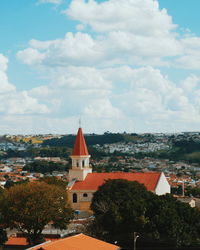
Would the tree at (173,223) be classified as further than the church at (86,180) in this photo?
No

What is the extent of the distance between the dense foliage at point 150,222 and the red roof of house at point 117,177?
36.4 ft

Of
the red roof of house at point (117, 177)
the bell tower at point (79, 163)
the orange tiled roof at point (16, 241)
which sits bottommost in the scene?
the orange tiled roof at point (16, 241)

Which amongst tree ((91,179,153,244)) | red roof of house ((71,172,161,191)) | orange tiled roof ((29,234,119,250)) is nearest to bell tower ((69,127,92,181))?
red roof of house ((71,172,161,191))

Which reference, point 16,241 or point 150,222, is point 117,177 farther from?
point 150,222

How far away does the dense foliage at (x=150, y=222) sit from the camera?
41000mm

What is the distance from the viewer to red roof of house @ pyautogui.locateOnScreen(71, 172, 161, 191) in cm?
5691

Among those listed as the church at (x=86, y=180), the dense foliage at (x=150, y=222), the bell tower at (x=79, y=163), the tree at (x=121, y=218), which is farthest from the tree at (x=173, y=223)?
the bell tower at (x=79, y=163)

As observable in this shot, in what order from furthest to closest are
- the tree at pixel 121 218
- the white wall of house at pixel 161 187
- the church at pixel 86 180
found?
the church at pixel 86 180, the white wall of house at pixel 161 187, the tree at pixel 121 218

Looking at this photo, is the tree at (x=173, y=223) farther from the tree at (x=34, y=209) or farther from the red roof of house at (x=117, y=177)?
the red roof of house at (x=117, y=177)

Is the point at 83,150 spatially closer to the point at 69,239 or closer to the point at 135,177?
the point at 135,177

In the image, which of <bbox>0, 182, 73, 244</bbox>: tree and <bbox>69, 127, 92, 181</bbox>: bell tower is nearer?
<bbox>0, 182, 73, 244</bbox>: tree

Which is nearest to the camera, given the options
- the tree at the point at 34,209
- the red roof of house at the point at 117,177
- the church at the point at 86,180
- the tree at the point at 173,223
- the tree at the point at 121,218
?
the tree at the point at 173,223

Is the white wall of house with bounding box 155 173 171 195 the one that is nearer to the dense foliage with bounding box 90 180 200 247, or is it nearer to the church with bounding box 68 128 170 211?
the church with bounding box 68 128 170 211

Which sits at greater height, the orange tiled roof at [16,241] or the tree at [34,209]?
the tree at [34,209]
